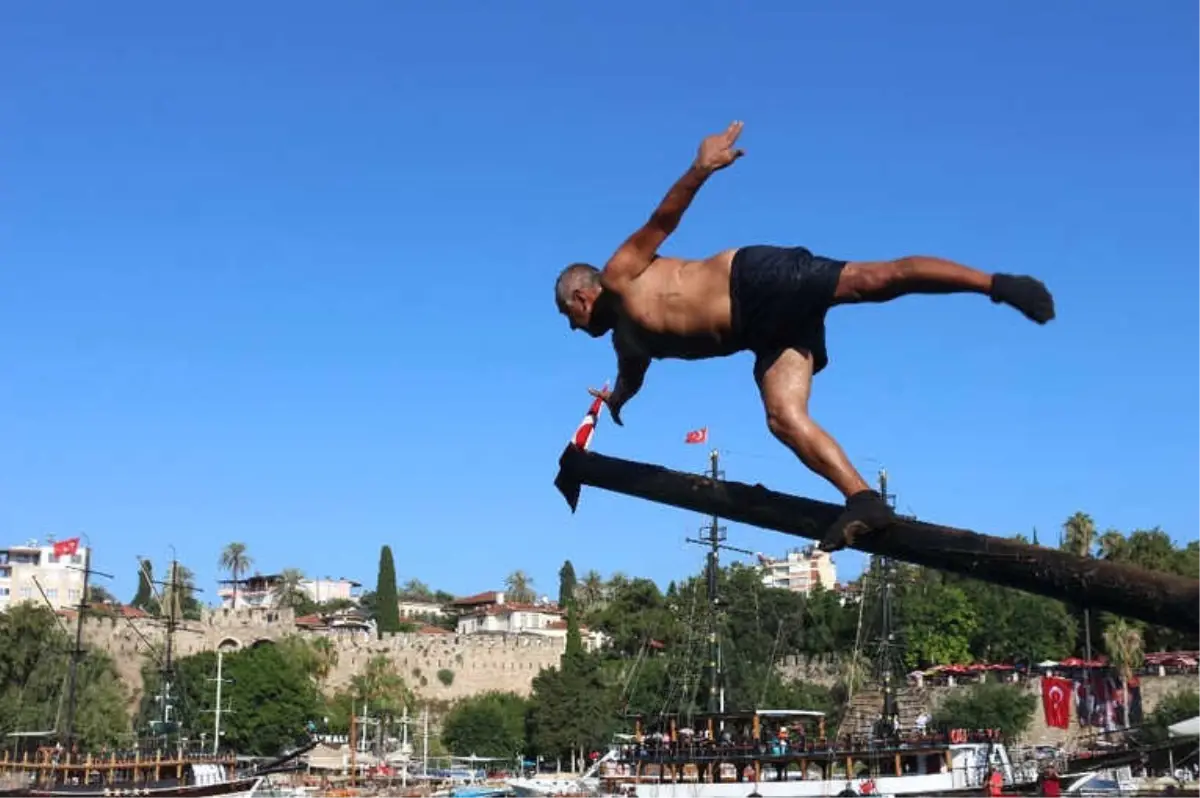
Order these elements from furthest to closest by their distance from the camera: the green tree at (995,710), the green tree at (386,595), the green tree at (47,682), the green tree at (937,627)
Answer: the green tree at (386,595) < the green tree at (937,627) < the green tree at (47,682) < the green tree at (995,710)

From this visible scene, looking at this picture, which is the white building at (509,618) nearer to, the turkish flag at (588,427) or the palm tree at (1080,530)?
the palm tree at (1080,530)

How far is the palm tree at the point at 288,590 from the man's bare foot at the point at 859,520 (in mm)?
120947

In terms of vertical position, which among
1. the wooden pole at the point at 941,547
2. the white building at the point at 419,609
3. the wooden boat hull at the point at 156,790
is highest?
the white building at the point at 419,609

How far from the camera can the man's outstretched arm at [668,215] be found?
13.2 feet

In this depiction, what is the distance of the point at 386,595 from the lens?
98.8 metres

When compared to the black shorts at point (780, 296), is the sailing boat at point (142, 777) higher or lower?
lower

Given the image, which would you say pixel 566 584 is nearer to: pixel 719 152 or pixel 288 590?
pixel 288 590

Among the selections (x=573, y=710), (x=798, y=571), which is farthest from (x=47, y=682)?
(x=798, y=571)

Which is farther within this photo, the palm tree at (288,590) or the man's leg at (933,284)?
the palm tree at (288,590)

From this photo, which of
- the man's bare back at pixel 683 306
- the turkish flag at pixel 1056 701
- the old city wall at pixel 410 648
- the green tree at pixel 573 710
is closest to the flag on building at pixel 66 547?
the old city wall at pixel 410 648

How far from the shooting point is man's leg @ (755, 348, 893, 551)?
3.74 m

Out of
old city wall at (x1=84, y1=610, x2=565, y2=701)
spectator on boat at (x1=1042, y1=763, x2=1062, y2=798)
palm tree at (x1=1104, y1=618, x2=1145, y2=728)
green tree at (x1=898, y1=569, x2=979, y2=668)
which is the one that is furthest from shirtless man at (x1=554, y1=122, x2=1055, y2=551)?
old city wall at (x1=84, y1=610, x2=565, y2=701)

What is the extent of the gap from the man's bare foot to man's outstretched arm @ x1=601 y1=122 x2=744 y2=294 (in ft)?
3.45

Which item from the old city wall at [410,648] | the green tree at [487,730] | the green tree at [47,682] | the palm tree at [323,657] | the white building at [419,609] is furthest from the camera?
the white building at [419,609]
